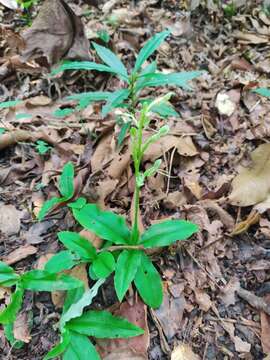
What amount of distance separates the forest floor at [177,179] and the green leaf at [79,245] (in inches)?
4.3

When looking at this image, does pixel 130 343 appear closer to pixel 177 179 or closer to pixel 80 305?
pixel 80 305

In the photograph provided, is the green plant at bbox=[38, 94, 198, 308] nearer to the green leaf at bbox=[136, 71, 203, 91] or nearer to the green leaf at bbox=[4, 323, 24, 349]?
the green leaf at bbox=[4, 323, 24, 349]

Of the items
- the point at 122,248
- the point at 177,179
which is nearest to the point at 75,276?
the point at 122,248

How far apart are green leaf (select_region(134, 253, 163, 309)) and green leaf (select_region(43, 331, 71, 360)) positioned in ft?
0.88

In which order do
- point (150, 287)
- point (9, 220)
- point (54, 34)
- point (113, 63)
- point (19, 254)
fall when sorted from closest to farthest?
1. point (150, 287)
2. point (19, 254)
3. point (9, 220)
4. point (113, 63)
5. point (54, 34)

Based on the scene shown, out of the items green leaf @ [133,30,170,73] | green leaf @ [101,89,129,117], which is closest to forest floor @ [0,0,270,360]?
green leaf @ [101,89,129,117]

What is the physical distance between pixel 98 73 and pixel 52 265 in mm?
1333

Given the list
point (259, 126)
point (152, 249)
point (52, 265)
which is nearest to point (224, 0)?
point (259, 126)

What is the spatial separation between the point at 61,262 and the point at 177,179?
69 cm

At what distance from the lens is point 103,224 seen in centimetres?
147

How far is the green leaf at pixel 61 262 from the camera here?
4.60 ft

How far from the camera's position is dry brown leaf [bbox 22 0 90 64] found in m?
2.32

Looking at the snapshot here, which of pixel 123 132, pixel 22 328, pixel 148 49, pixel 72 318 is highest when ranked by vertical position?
pixel 148 49

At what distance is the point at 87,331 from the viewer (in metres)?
1.33
